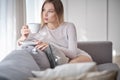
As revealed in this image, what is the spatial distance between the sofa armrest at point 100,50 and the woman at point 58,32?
0.30m

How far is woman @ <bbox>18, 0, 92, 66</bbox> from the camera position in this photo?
218 cm

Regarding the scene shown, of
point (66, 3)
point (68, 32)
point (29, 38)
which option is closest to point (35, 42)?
point (29, 38)

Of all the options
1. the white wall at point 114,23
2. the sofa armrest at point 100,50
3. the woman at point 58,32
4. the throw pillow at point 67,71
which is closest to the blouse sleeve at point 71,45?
the woman at point 58,32

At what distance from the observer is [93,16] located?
15.9ft

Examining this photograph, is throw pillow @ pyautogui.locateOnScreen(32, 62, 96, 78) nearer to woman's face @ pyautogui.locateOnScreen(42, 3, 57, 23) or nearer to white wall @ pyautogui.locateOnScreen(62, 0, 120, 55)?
woman's face @ pyautogui.locateOnScreen(42, 3, 57, 23)

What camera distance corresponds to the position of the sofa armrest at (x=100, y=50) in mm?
2592

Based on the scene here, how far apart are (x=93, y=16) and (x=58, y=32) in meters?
2.65

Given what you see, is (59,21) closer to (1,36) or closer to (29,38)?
(29,38)

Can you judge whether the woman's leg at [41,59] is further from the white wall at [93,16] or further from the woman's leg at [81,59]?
the white wall at [93,16]

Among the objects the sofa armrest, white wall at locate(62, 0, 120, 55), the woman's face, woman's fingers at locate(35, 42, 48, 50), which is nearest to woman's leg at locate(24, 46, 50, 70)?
woman's fingers at locate(35, 42, 48, 50)

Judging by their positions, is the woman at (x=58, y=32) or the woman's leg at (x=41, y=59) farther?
the woman at (x=58, y=32)

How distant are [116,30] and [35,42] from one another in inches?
124

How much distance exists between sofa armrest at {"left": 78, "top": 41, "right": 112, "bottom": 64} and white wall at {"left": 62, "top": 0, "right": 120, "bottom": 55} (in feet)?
7.25

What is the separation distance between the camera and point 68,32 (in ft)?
7.32
